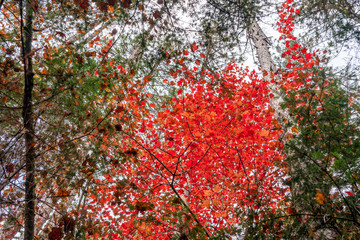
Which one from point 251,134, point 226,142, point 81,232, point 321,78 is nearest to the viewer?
point 321,78

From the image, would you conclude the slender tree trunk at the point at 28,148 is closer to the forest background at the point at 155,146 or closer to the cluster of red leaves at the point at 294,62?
the forest background at the point at 155,146

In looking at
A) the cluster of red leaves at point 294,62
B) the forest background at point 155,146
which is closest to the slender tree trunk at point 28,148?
the forest background at point 155,146

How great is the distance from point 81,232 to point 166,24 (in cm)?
355

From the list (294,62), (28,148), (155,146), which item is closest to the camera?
(28,148)

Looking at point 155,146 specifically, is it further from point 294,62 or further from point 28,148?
point 294,62

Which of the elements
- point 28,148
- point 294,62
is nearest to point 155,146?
point 28,148

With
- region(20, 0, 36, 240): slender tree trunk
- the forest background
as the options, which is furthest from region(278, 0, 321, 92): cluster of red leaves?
region(20, 0, 36, 240): slender tree trunk

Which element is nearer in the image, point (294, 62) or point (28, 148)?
point (28, 148)

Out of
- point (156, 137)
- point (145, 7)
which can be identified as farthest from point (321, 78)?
point (156, 137)

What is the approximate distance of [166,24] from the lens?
330 centimetres

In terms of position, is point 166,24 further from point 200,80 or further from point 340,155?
point 340,155

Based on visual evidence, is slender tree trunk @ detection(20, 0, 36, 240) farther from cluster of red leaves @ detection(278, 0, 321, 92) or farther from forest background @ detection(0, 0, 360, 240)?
cluster of red leaves @ detection(278, 0, 321, 92)

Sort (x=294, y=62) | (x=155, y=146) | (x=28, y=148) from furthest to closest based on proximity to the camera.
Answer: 1. (x=294, y=62)
2. (x=155, y=146)
3. (x=28, y=148)

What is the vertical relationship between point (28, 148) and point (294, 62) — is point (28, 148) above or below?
below
